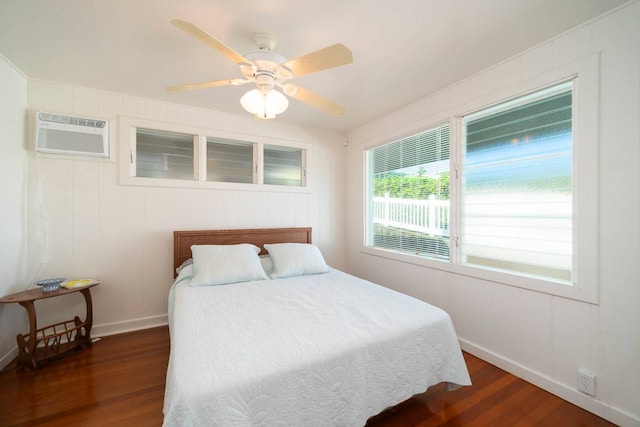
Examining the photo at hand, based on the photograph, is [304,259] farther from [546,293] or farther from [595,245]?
[595,245]

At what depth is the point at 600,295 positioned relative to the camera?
61.7 inches

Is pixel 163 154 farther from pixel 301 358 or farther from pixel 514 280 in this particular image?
pixel 514 280

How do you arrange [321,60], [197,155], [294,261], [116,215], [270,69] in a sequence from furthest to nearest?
[197,155] → [294,261] → [116,215] → [270,69] → [321,60]

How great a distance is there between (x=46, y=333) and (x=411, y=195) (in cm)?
379

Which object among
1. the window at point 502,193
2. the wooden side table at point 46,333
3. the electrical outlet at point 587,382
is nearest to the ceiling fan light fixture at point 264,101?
the window at point 502,193

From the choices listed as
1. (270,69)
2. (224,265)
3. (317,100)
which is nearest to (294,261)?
(224,265)

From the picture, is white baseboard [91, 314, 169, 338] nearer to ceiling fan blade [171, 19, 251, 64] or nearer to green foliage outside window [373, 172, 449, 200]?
ceiling fan blade [171, 19, 251, 64]

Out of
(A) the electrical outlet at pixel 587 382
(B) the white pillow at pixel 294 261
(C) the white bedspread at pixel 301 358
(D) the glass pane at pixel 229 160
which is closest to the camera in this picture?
(C) the white bedspread at pixel 301 358

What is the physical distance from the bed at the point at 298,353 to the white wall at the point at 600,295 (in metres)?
0.71

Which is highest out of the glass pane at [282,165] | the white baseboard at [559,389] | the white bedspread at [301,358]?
the glass pane at [282,165]

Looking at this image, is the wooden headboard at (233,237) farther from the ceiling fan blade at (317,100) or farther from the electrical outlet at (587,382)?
the electrical outlet at (587,382)

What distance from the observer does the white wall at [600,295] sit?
57.3 inches

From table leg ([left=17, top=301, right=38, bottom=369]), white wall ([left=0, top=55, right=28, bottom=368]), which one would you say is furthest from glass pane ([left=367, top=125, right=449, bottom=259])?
white wall ([left=0, top=55, right=28, bottom=368])

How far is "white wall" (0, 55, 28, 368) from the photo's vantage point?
6.53ft
